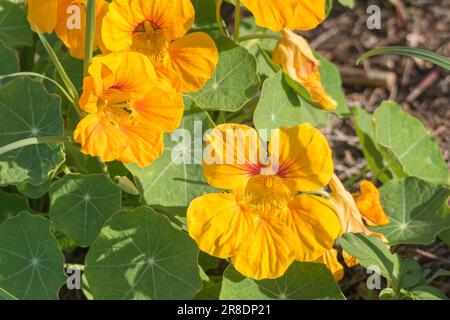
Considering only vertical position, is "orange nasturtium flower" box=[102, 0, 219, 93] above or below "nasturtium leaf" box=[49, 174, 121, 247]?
above

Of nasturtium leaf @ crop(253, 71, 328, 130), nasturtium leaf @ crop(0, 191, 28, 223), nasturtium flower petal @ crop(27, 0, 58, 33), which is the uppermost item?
nasturtium flower petal @ crop(27, 0, 58, 33)

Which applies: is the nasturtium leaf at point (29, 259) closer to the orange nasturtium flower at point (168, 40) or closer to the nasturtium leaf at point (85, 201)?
the nasturtium leaf at point (85, 201)

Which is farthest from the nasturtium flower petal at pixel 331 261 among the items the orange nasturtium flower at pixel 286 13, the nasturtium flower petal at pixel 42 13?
the nasturtium flower petal at pixel 42 13

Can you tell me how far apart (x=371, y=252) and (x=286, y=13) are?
0.63m

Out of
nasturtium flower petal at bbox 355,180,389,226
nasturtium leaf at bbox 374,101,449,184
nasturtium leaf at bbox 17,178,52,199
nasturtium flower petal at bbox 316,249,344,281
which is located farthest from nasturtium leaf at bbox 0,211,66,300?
nasturtium leaf at bbox 374,101,449,184

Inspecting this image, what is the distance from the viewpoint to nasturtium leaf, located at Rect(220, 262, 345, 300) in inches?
75.7

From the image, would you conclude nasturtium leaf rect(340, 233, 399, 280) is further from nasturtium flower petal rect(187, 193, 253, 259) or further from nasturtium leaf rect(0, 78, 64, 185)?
nasturtium leaf rect(0, 78, 64, 185)

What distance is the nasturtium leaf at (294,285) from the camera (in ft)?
6.31

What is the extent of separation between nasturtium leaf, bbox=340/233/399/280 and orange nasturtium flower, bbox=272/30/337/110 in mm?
392

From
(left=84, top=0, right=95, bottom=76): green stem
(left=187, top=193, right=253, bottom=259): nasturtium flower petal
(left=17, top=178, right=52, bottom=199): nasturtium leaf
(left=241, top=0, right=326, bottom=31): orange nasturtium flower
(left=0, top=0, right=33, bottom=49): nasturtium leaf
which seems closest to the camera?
(left=84, top=0, right=95, bottom=76): green stem

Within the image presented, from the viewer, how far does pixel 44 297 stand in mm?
1934

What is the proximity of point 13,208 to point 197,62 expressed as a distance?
2.19ft
